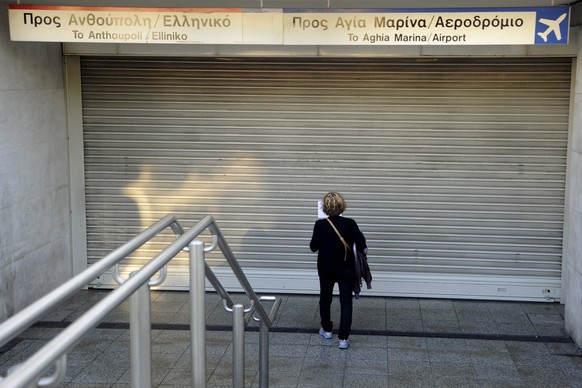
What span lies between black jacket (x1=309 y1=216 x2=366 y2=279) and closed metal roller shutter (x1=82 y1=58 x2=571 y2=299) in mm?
1760

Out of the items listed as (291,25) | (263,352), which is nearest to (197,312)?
(263,352)

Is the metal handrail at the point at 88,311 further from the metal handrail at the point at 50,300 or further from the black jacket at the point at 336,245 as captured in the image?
the black jacket at the point at 336,245

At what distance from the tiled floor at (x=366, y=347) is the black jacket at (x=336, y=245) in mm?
792

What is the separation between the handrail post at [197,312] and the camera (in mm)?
3424

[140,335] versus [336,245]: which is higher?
[140,335]

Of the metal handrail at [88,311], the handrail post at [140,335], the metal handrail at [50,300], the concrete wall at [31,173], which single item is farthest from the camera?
the concrete wall at [31,173]

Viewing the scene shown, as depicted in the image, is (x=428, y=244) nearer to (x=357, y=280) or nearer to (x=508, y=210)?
(x=508, y=210)

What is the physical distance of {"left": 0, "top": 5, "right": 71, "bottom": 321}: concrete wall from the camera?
307 inches

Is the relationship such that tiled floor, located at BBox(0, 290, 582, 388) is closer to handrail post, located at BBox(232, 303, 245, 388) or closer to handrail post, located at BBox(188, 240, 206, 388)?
handrail post, located at BBox(232, 303, 245, 388)

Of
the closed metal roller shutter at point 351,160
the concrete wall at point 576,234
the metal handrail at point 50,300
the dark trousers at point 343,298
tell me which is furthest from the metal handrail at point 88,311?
the closed metal roller shutter at point 351,160

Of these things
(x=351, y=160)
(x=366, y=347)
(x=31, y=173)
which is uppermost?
(x=351, y=160)

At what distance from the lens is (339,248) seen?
7.46m

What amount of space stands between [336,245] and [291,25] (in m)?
2.09

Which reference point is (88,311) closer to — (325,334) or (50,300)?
(50,300)
